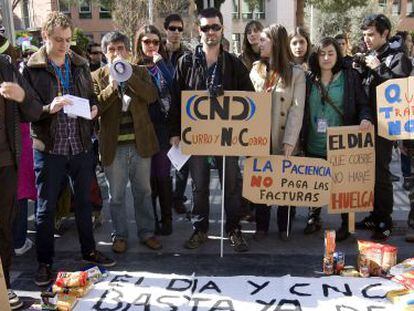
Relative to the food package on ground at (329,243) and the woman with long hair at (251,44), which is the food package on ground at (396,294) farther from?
the woman with long hair at (251,44)

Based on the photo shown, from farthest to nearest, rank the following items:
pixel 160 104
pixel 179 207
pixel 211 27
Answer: pixel 179 207
pixel 160 104
pixel 211 27

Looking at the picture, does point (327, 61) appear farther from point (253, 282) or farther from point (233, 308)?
point (233, 308)

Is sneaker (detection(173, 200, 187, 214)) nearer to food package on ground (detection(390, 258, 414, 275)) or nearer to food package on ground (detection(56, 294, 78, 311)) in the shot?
food package on ground (detection(56, 294, 78, 311))

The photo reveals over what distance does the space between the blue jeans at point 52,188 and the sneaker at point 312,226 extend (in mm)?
2252

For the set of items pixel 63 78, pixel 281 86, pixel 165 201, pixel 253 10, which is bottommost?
pixel 165 201

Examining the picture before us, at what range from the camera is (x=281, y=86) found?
459 centimetres

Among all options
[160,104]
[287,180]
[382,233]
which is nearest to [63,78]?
[160,104]

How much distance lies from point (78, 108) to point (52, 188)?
28.3 inches

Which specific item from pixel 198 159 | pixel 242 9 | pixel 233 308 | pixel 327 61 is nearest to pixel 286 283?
pixel 233 308

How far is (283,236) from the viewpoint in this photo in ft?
16.3

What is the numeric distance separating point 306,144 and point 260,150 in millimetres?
733

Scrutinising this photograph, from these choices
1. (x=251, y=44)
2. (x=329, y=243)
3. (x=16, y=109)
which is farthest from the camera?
(x=251, y=44)

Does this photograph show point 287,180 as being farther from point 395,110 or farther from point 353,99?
point 395,110

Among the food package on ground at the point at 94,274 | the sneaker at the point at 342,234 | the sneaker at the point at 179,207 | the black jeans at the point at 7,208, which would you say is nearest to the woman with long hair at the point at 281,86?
the sneaker at the point at 342,234
